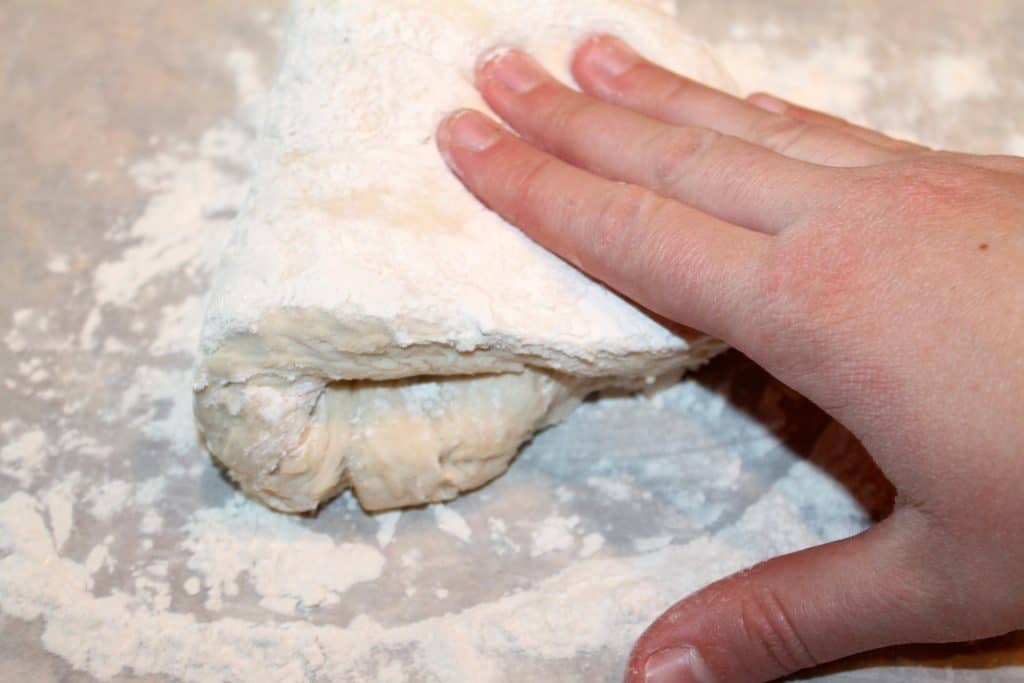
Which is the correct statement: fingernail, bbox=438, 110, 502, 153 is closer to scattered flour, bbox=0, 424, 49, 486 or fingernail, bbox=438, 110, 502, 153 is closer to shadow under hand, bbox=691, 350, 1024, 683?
shadow under hand, bbox=691, 350, 1024, 683

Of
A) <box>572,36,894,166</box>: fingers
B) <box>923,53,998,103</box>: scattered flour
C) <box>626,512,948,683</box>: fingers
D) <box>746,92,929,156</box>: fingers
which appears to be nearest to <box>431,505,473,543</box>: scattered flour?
<box>626,512,948,683</box>: fingers

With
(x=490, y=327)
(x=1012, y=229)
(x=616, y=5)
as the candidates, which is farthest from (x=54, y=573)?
(x=1012, y=229)

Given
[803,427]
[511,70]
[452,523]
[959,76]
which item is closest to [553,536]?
[452,523]

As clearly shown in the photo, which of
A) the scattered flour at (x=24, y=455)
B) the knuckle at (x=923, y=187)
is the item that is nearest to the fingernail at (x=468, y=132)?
the knuckle at (x=923, y=187)

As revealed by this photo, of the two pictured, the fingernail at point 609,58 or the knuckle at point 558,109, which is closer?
the knuckle at point 558,109

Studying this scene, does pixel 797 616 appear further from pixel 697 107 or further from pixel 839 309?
pixel 697 107

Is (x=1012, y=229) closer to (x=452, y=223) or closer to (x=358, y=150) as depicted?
(x=452, y=223)

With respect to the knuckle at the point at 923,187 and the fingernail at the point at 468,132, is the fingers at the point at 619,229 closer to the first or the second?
the fingernail at the point at 468,132
